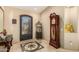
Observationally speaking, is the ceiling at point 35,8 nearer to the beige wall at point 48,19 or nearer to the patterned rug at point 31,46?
the beige wall at point 48,19

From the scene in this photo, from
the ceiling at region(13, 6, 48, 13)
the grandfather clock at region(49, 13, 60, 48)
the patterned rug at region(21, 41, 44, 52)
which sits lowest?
the patterned rug at region(21, 41, 44, 52)

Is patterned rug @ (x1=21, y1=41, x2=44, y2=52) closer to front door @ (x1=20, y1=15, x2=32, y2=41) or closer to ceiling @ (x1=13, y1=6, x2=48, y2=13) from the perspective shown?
front door @ (x1=20, y1=15, x2=32, y2=41)

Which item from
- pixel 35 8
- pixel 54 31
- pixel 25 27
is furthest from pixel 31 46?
pixel 35 8

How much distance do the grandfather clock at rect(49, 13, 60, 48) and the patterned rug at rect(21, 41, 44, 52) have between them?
201 mm

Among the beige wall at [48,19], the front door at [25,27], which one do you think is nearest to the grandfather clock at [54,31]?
the beige wall at [48,19]

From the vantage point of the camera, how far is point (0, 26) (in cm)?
129

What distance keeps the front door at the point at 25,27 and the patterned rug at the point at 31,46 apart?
0.36 feet

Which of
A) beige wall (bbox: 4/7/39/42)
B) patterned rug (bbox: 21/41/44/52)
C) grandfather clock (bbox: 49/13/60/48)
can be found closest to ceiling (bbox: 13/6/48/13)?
beige wall (bbox: 4/7/39/42)

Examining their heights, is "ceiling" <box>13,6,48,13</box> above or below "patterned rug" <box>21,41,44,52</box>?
above

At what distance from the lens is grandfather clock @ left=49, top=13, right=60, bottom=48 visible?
1.37 m
